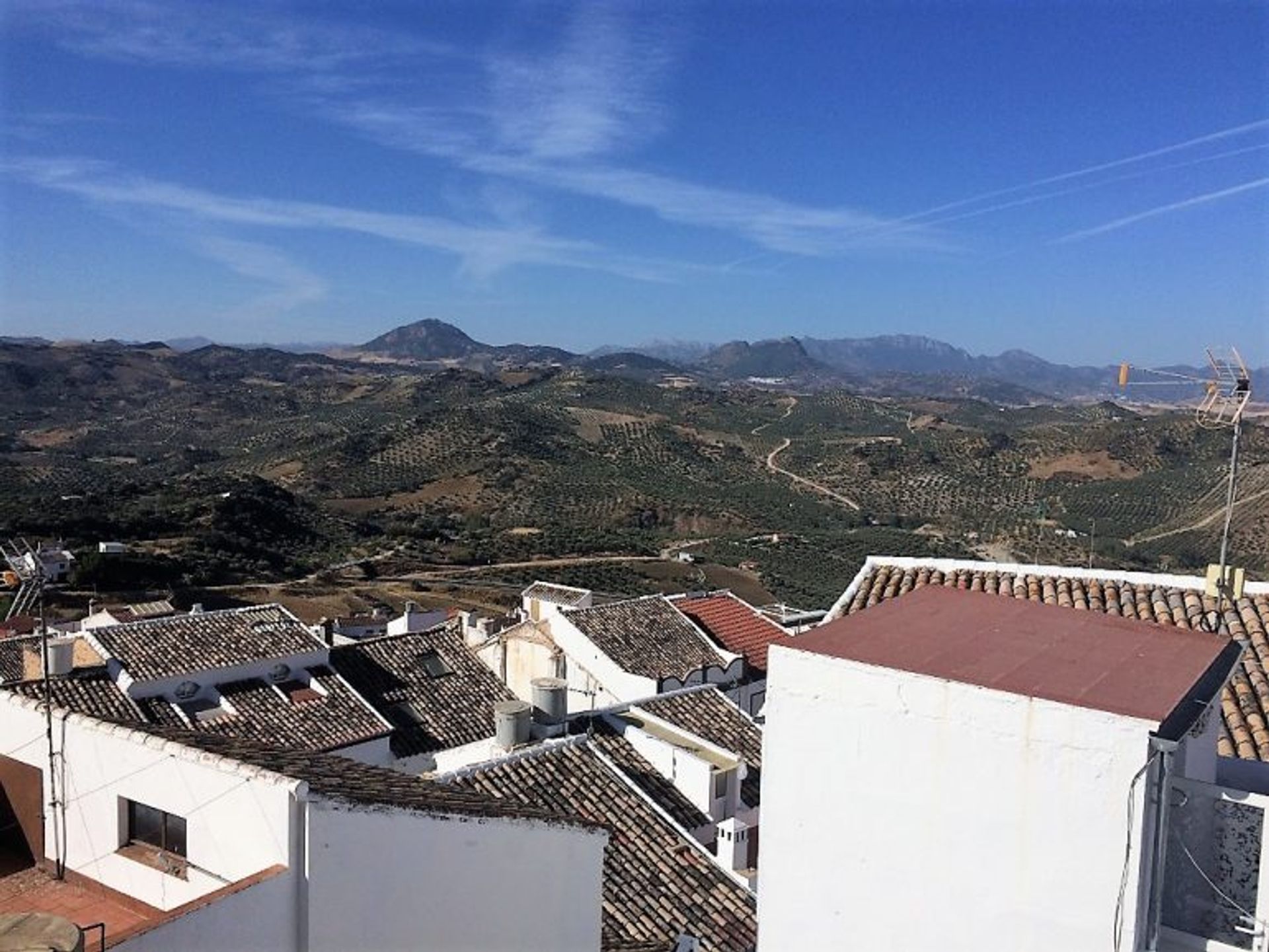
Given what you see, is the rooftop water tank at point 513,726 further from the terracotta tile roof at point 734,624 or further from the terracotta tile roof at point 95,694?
the terracotta tile roof at point 734,624

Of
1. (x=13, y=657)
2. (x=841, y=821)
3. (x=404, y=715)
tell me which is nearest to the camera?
(x=841, y=821)

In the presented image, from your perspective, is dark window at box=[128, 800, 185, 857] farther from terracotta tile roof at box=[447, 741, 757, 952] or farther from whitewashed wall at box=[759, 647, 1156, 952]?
terracotta tile roof at box=[447, 741, 757, 952]

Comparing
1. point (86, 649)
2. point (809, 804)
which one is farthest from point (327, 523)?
point (809, 804)

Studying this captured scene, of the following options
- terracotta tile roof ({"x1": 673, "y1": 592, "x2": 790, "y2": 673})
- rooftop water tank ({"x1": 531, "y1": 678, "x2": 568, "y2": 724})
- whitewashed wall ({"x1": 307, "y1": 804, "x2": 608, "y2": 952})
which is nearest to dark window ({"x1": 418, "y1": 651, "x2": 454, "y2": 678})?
terracotta tile roof ({"x1": 673, "y1": 592, "x2": 790, "y2": 673})

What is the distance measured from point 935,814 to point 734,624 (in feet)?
61.0

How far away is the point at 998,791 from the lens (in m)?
5.61

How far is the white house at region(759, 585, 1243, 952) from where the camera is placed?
5.25m

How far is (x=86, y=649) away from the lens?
1730 centimetres

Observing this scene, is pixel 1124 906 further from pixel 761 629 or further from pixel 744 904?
pixel 761 629

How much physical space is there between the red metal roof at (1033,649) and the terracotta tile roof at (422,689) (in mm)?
13147

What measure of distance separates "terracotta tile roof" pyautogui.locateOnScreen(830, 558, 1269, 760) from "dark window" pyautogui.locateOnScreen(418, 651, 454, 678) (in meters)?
11.1

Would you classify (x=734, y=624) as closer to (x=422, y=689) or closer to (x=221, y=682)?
(x=422, y=689)

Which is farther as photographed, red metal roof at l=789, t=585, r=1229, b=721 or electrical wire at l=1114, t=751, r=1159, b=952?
red metal roof at l=789, t=585, r=1229, b=721

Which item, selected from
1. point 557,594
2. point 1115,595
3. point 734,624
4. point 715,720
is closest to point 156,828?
point 1115,595
